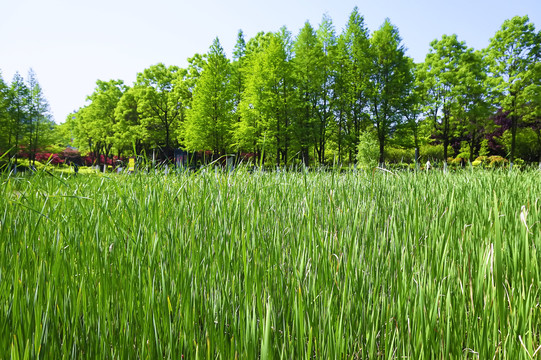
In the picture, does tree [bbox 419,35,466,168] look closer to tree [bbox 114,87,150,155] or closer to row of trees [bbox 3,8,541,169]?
row of trees [bbox 3,8,541,169]

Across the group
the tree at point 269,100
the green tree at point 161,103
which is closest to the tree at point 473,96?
the tree at point 269,100

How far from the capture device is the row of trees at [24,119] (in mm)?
25453

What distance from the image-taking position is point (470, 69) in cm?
2527

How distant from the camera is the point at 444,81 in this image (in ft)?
84.9

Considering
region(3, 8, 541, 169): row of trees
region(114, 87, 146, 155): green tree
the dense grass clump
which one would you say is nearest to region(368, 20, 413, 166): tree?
region(3, 8, 541, 169): row of trees

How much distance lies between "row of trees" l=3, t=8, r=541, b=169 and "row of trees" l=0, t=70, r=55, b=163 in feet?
48.2

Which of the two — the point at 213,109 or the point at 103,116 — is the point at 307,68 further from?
the point at 103,116

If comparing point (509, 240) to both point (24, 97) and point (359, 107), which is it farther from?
point (24, 97)

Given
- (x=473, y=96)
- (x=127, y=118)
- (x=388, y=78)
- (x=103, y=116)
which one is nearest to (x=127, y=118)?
(x=127, y=118)

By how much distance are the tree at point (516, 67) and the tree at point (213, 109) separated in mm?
20351

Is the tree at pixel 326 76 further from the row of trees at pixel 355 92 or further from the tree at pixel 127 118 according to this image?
the tree at pixel 127 118

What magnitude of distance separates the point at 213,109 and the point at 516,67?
2289cm

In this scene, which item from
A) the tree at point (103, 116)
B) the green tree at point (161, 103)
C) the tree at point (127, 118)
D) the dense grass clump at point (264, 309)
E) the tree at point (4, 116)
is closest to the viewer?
the dense grass clump at point (264, 309)

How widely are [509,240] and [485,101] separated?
28.7 meters
